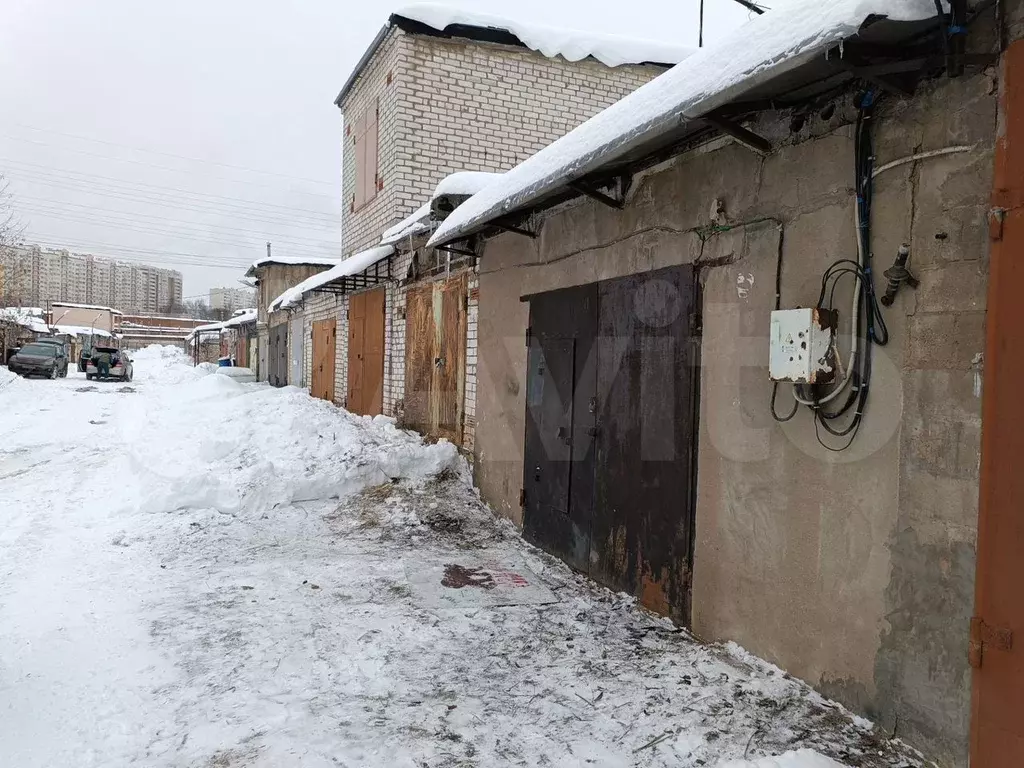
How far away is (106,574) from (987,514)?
5284mm

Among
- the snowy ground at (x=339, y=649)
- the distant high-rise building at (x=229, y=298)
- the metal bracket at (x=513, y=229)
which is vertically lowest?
the snowy ground at (x=339, y=649)

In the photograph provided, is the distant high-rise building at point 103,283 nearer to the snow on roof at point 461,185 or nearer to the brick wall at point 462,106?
the brick wall at point 462,106

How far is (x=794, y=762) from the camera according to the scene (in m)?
2.47

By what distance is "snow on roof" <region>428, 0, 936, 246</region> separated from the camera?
7.41 ft

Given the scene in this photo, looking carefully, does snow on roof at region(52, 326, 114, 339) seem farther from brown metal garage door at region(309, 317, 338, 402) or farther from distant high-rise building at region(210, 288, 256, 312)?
brown metal garage door at region(309, 317, 338, 402)

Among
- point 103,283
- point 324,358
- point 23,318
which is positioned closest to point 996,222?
point 324,358

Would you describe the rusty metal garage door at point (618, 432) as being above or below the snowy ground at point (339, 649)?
above

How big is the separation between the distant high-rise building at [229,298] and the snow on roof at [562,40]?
84.1 metres

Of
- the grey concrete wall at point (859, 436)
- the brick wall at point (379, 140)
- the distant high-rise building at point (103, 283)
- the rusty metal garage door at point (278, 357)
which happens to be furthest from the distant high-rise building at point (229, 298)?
the grey concrete wall at point (859, 436)

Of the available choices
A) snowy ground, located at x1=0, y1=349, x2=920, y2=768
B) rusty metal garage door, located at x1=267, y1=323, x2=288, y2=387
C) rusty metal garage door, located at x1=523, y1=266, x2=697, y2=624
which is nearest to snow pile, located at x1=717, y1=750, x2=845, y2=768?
snowy ground, located at x1=0, y1=349, x2=920, y2=768

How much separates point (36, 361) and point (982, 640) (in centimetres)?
A: 3227

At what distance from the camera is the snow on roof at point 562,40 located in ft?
33.3

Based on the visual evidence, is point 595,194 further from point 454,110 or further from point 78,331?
point 78,331

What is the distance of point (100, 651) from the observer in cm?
358
